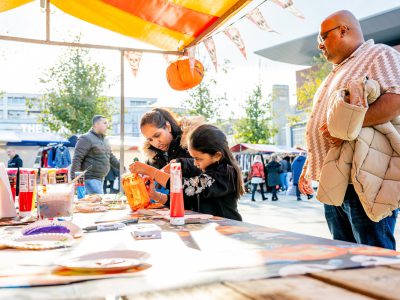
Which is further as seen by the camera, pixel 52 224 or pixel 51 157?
pixel 51 157

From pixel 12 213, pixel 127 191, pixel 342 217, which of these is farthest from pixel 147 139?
pixel 342 217

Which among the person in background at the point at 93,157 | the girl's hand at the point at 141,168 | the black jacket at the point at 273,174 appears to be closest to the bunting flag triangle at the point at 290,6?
the girl's hand at the point at 141,168

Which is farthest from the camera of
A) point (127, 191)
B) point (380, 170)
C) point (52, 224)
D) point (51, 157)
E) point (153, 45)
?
point (51, 157)

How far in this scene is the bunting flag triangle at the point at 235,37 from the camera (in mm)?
3648

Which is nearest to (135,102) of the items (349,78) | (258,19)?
(258,19)

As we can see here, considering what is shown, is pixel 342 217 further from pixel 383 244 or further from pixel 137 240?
pixel 137 240

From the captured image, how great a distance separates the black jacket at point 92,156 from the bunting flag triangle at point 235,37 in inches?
108

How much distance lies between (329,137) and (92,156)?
13.8 ft

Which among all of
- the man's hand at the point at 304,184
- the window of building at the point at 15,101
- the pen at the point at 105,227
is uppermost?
the window of building at the point at 15,101

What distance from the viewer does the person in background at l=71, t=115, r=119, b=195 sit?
5.43 metres

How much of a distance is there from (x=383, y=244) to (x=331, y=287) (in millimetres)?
1220

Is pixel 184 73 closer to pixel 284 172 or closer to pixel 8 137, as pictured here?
pixel 8 137

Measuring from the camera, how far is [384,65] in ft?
6.22

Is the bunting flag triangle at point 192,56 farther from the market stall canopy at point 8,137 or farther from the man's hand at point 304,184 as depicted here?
the market stall canopy at point 8,137
